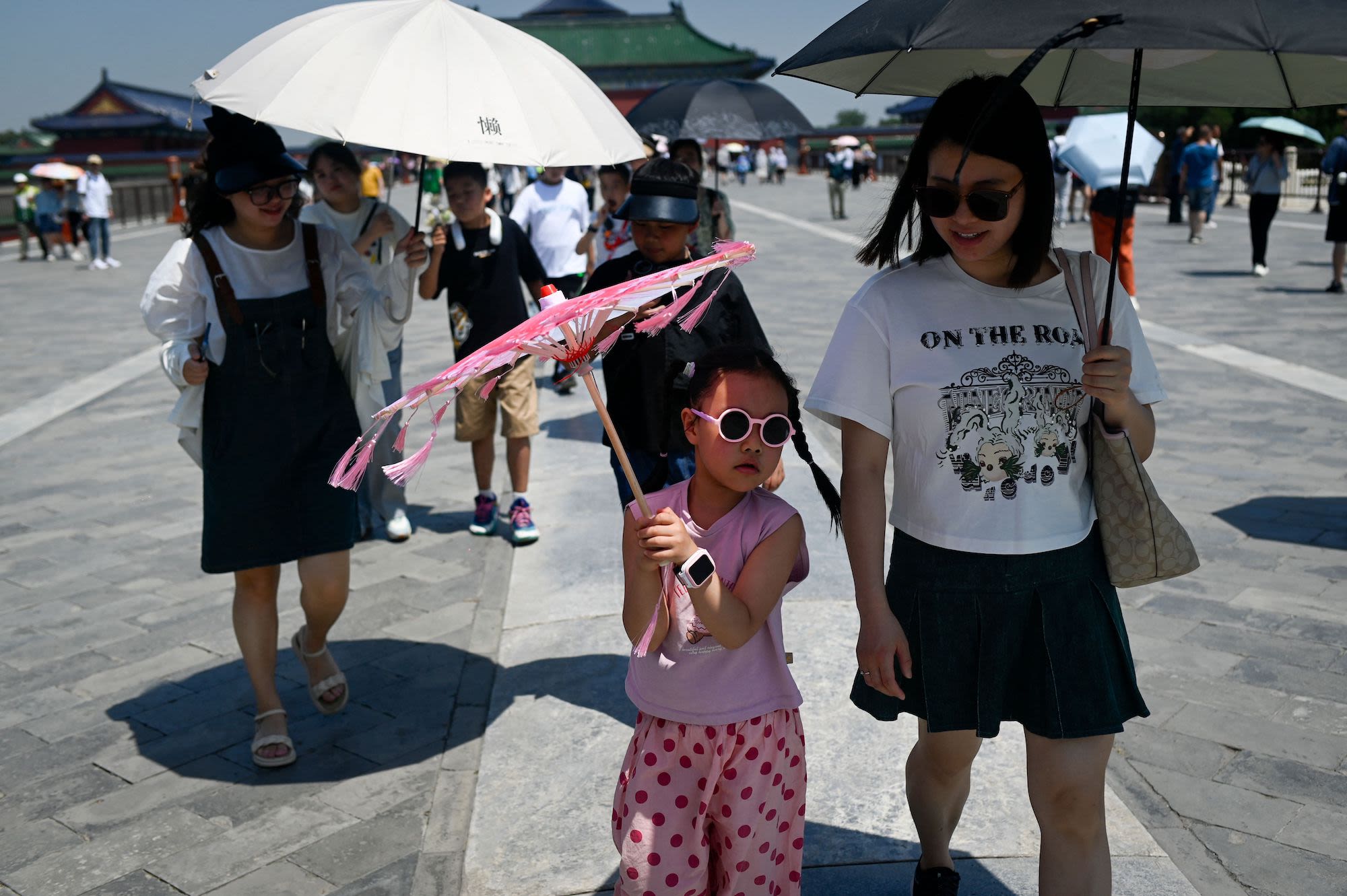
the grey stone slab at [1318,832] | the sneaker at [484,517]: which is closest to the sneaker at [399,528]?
the sneaker at [484,517]

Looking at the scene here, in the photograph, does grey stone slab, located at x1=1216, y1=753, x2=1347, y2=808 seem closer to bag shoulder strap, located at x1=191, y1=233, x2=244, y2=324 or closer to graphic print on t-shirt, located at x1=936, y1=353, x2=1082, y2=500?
graphic print on t-shirt, located at x1=936, y1=353, x2=1082, y2=500

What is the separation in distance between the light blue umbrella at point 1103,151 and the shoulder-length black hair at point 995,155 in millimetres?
8753

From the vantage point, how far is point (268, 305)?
3.57 m

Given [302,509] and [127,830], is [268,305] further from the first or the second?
[127,830]

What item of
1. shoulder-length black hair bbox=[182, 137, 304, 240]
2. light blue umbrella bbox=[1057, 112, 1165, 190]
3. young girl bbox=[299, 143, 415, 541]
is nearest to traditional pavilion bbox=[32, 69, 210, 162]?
light blue umbrella bbox=[1057, 112, 1165, 190]

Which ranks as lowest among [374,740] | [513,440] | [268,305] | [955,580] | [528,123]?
[374,740]

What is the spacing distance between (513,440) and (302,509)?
222cm

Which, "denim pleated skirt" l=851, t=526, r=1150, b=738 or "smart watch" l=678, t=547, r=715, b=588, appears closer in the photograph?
"smart watch" l=678, t=547, r=715, b=588

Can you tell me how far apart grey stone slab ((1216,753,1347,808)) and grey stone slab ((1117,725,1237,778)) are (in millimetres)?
40

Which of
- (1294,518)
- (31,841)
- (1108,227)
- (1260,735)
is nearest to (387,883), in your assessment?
(31,841)

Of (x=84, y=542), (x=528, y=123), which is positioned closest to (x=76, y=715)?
(x=84, y=542)

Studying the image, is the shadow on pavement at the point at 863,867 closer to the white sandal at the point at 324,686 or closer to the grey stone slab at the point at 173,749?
the white sandal at the point at 324,686

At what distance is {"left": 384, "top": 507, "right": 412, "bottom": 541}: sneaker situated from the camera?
232 inches

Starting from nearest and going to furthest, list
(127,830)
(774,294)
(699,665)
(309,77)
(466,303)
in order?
1. (699,665)
2. (309,77)
3. (127,830)
4. (466,303)
5. (774,294)
